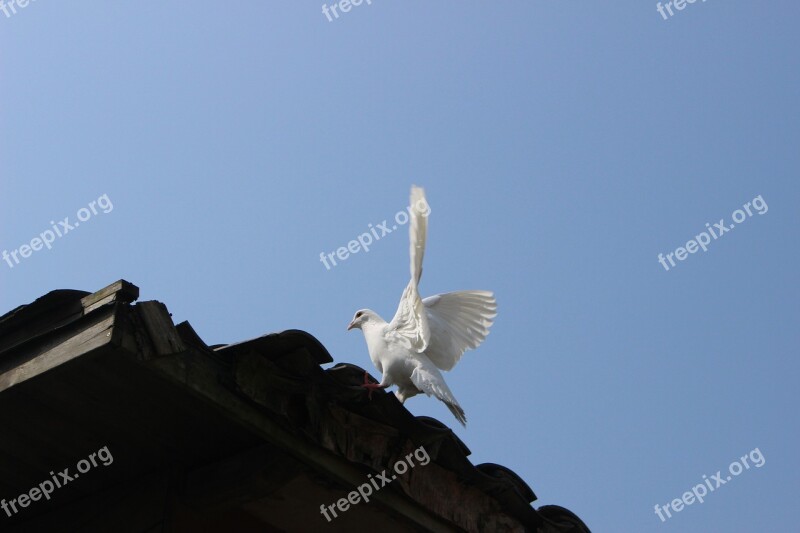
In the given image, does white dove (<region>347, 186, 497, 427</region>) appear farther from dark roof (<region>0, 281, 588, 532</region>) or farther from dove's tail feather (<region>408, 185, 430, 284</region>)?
dark roof (<region>0, 281, 588, 532</region>)

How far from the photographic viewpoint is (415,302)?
5914 mm

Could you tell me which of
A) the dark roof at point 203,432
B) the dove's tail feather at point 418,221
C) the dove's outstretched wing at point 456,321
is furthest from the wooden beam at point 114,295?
the dove's outstretched wing at point 456,321

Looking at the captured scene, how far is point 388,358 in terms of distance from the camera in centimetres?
594

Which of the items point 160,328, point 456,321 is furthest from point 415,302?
point 160,328

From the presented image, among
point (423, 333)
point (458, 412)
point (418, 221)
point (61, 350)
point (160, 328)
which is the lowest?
point (458, 412)

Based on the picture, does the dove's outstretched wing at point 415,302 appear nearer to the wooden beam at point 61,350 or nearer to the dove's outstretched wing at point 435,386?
the dove's outstretched wing at point 435,386

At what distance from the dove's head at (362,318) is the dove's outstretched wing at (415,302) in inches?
26.6

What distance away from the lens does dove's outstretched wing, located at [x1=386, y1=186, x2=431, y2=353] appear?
5613 millimetres

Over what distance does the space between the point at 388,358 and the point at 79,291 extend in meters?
2.80

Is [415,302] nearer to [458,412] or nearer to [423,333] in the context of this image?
[423,333]

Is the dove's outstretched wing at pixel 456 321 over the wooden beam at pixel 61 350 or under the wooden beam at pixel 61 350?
under

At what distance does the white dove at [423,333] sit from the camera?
5.62 m

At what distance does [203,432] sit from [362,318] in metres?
3.18

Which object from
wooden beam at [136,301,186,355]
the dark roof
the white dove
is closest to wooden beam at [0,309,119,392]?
the dark roof
